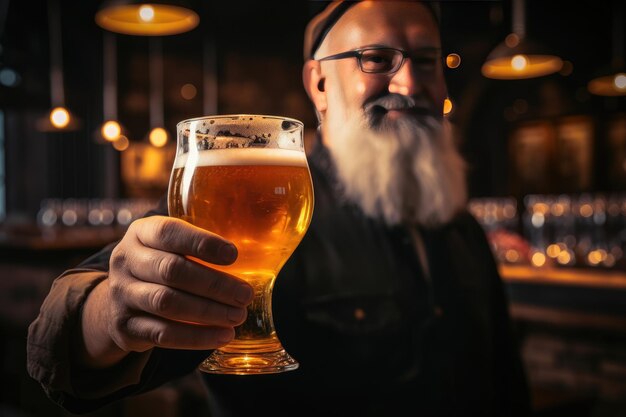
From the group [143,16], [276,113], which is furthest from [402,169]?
[276,113]

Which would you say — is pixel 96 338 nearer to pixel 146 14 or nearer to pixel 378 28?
pixel 378 28

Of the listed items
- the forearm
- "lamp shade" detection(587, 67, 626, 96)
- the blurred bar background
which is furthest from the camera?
"lamp shade" detection(587, 67, 626, 96)

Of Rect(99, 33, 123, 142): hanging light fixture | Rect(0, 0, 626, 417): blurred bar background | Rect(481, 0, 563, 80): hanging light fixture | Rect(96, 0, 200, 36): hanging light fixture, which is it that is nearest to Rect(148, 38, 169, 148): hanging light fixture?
Rect(0, 0, 626, 417): blurred bar background

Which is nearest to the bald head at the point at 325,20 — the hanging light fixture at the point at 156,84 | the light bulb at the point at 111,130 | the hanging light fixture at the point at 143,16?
the hanging light fixture at the point at 143,16

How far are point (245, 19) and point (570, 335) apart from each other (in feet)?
14.8

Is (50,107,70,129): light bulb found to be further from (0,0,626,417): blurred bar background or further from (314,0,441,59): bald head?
(314,0,441,59): bald head

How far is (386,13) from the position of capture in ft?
2.41

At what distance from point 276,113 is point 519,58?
5.12m

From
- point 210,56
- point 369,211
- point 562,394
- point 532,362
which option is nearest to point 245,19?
point 210,56

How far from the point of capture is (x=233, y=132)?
1.99 ft

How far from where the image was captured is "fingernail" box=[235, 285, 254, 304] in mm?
545

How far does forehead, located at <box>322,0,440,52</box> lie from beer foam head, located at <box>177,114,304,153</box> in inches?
5.9

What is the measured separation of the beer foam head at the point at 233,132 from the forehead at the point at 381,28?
0.15m

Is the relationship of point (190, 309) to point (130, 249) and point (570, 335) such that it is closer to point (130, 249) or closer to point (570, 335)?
point (130, 249)
